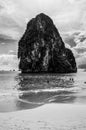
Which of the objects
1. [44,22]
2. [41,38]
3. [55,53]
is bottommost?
[55,53]

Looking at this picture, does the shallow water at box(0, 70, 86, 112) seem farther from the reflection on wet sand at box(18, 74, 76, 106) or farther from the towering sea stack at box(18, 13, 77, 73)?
the towering sea stack at box(18, 13, 77, 73)

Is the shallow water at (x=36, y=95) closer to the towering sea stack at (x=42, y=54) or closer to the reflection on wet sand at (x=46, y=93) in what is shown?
the reflection on wet sand at (x=46, y=93)

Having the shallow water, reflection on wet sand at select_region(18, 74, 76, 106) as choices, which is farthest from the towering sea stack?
the shallow water

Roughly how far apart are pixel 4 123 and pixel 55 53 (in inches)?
7127

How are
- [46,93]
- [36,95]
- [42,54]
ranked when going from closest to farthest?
[36,95], [46,93], [42,54]

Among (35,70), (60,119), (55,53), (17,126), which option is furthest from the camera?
(55,53)

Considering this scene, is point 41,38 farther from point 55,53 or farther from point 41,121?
point 41,121

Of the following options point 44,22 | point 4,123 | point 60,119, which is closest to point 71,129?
point 60,119

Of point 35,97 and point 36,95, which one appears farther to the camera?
point 36,95

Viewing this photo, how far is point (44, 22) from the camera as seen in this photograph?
650 ft

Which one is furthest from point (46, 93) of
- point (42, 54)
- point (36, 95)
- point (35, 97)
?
point (42, 54)

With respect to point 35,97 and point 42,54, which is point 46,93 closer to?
point 35,97

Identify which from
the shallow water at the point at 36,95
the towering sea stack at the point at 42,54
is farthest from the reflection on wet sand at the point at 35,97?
the towering sea stack at the point at 42,54

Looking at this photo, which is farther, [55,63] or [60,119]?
[55,63]
